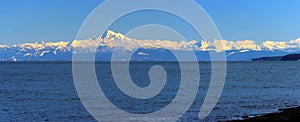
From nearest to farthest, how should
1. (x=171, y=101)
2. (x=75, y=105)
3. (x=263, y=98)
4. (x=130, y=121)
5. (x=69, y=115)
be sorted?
(x=130, y=121) → (x=69, y=115) → (x=75, y=105) → (x=171, y=101) → (x=263, y=98)

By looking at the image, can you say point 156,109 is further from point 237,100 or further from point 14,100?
point 14,100

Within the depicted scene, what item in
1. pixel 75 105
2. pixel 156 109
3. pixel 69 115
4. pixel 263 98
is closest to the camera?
pixel 69 115

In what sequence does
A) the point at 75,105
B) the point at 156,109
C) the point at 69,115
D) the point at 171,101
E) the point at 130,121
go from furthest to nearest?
the point at 171,101 < the point at 75,105 < the point at 156,109 < the point at 69,115 < the point at 130,121

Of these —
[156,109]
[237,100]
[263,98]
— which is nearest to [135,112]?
[156,109]

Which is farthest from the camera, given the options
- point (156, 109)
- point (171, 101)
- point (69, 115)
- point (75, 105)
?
point (171, 101)

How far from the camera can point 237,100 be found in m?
47.7

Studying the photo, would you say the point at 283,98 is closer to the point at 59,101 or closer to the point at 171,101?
the point at 171,101

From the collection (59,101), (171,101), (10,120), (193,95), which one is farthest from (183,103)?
(10,120)

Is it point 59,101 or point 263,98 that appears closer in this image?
point 59,101

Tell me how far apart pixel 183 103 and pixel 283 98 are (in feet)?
46.1

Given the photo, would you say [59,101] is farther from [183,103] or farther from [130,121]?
[130,121]

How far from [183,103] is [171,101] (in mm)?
1993

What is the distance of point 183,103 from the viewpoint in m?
44.2

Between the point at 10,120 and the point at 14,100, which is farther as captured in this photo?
the point at 14,100
